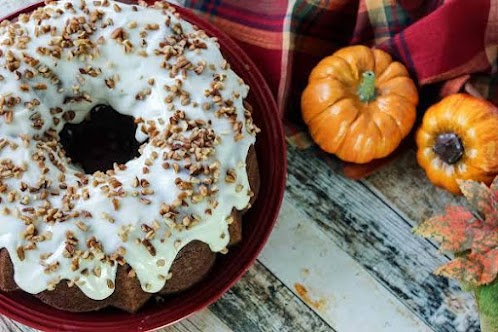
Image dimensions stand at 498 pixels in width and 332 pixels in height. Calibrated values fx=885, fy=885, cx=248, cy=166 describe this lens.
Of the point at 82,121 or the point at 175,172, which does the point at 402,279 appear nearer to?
the point at 175,172

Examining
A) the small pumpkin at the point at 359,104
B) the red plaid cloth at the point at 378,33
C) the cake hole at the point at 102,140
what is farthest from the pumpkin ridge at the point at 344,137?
the cake hole at the point at 102,140

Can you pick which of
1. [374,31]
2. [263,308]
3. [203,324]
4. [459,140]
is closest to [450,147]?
[459,140]

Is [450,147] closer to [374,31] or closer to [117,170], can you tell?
[374,31]

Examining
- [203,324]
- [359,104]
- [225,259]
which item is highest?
[359,104]

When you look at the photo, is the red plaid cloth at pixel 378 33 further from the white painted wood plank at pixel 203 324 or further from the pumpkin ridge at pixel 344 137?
the white painted wood plank at pixel 203 324

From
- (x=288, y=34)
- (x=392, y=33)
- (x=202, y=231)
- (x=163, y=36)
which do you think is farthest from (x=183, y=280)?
(x=392, y=33)

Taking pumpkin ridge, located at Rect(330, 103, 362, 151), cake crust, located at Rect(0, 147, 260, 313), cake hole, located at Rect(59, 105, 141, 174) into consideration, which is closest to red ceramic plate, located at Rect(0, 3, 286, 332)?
cake crust, located at Rect(0, 147, 260, 313)
